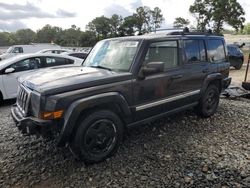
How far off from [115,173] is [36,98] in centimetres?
148

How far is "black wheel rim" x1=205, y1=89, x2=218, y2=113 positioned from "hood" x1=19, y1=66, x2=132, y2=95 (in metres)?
2.58

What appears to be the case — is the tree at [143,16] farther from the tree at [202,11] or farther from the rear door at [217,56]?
the rear door at [217,56]

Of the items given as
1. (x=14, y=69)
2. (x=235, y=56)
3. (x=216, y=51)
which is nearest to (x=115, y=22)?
(x=235, y=56)

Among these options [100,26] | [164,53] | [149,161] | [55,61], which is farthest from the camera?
[100,26]

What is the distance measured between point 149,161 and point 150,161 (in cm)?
2

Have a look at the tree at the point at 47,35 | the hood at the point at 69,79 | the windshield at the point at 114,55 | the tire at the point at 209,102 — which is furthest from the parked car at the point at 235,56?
the tree at the point at 47,35

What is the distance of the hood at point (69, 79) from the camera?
359 cm

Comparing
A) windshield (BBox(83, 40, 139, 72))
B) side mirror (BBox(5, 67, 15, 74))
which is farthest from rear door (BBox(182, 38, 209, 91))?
side mirror (BBox(5, 67, 15, 74))

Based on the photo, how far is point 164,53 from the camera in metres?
4.84

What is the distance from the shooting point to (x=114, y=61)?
4609 mm

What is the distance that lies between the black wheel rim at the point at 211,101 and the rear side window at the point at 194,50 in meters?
0.87

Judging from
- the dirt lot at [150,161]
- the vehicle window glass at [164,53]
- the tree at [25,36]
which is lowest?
the dirt lot at [150,161]

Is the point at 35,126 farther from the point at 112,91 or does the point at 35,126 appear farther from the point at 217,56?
the point at 217,56

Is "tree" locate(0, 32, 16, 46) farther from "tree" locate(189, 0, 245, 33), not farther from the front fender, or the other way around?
the front fender
